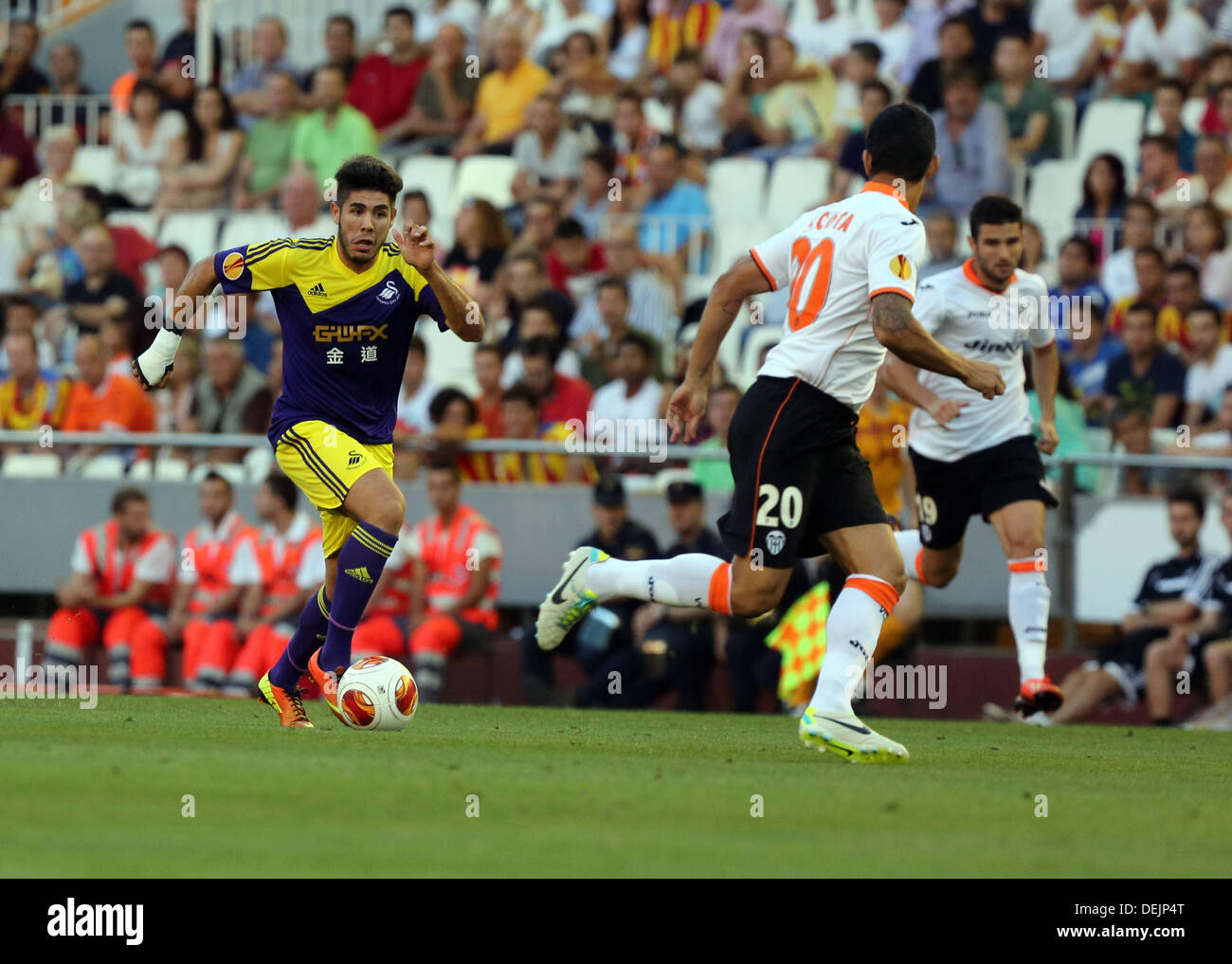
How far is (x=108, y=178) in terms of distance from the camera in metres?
20.3

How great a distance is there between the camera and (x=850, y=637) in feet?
27.2

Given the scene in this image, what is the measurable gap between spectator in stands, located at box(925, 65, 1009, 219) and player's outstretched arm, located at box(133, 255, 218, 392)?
880 cm

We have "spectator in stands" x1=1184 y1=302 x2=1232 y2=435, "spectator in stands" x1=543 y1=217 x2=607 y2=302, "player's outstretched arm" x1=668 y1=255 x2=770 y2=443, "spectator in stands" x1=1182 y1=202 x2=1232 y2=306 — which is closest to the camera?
"player's outstretched arm" x1=668 y1=255 x2=770 y2=443

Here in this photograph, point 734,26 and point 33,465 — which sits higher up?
point 734,26

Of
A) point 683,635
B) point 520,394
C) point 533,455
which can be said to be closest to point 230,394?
point 520,394

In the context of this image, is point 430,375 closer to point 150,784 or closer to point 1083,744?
point 1083,744

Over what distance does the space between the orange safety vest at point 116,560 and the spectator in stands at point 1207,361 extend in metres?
7.23

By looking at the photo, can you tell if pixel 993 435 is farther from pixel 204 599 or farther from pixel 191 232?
pixel 191 232

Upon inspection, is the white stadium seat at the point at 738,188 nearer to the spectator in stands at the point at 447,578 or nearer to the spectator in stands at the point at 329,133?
the spectator in stands at the point at 329,133

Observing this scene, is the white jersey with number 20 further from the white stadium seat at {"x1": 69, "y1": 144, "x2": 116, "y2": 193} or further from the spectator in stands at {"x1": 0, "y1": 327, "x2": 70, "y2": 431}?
the white stadium seat at {"x1": 69, "y1": 144, "x2": 116, "y2": 193}

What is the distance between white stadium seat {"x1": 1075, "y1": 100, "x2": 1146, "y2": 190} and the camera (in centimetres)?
1717

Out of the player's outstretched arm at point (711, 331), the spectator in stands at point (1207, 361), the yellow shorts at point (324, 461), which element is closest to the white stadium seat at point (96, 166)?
the spectator in stands at point (1207, 361)

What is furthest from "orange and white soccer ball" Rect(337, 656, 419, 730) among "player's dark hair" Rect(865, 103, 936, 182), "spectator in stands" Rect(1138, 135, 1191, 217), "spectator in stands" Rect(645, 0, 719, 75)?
"spectator in stands" Rect(645, 0, 719, 75)

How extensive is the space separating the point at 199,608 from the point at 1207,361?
721 centimetres
